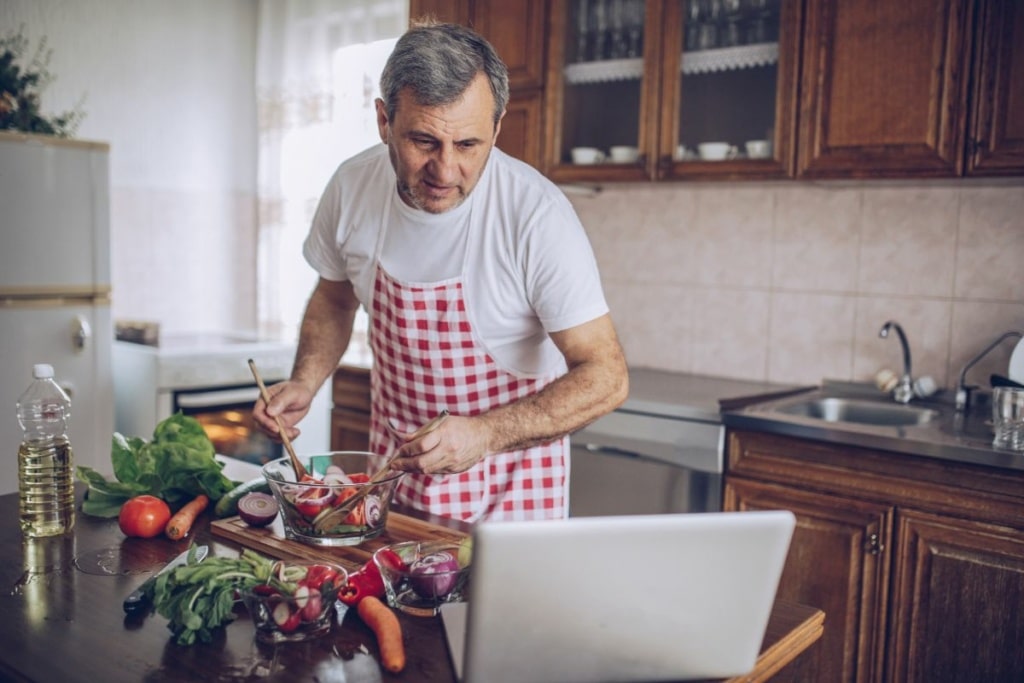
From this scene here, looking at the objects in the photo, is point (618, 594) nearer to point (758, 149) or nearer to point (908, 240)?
point (758, 149)

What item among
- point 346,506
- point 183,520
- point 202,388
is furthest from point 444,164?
point 202,388

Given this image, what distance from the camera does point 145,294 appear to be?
4293mm

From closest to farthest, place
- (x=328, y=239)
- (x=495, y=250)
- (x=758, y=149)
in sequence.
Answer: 1. (x=495, y=250)
2. (x=328, y=239)
3. (x=758, y=149)

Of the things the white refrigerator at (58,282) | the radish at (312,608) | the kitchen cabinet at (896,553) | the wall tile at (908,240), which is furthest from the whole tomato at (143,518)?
the wall tile at (908,240)

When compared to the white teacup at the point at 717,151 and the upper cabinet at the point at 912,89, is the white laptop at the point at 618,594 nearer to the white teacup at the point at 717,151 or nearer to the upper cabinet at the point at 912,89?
the upper cabinet at the point at 912,89

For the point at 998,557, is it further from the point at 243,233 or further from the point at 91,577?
the point at 243,233

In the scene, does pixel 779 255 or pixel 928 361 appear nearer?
→ pixel 928 361

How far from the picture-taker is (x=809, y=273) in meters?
2.79

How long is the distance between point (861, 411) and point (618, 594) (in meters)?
1.95

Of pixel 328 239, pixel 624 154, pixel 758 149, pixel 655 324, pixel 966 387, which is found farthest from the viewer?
pixel 655 324

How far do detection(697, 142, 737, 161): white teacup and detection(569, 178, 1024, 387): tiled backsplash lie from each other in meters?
0.24

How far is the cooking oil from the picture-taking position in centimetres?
145

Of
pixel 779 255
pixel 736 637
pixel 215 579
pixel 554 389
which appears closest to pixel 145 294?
pixel 779 255

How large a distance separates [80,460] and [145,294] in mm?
1224
